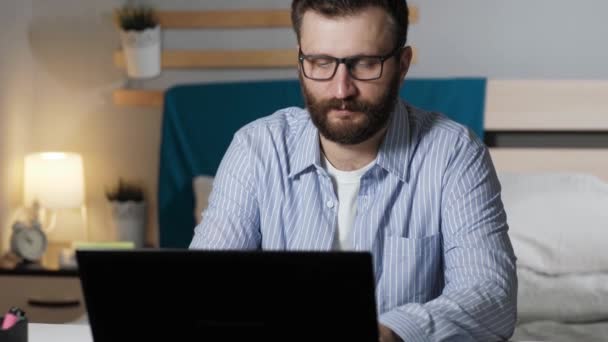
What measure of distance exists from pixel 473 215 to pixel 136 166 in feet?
7.32

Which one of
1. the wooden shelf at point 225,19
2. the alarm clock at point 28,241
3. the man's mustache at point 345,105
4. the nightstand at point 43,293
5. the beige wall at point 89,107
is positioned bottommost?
the nightstand at point 43,293

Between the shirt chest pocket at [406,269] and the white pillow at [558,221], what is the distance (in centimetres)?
112

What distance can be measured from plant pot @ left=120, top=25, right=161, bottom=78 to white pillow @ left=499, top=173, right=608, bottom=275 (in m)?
1.33

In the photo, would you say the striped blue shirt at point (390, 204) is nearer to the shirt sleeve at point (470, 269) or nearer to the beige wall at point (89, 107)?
the shirt sleeve at point (470, 269)

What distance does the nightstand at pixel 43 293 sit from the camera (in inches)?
127

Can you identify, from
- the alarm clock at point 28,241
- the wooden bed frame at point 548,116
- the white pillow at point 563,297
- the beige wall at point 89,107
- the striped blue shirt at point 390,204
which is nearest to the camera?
the striped blue shirt at point 390,204

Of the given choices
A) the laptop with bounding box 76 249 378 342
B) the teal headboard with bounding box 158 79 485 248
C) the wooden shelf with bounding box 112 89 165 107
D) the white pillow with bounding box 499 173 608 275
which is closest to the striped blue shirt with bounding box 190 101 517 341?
the laptop with bounding box 76 249 378 342

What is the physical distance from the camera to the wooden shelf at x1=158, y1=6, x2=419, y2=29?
11.4ft

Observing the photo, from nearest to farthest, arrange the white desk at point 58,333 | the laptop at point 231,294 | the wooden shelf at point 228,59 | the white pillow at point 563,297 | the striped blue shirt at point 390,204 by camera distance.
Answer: the laptop at point 231,294 → the white desk at point 58,333 → the striped blue shirt at point 390,204 → the white pillow at point 563,297 → the wooden shelf at point 228,59

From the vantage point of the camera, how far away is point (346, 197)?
5.64ft

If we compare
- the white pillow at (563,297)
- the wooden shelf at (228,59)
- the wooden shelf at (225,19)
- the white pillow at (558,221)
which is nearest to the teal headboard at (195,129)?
the wooden shelf at (228,59)

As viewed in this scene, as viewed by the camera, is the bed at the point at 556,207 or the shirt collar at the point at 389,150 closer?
the shirt collar at the point at 389,150

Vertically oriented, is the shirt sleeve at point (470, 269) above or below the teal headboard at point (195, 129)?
above

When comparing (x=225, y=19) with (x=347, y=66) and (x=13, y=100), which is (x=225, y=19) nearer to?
(x=13, y=100)
